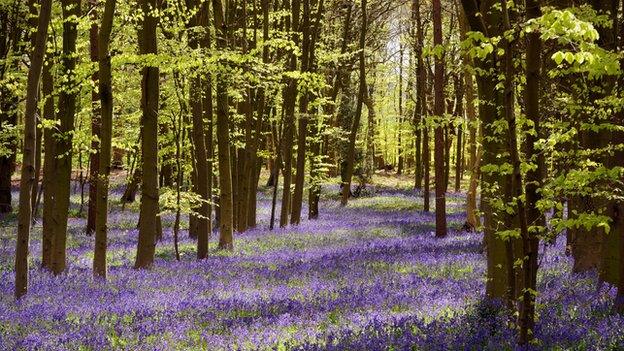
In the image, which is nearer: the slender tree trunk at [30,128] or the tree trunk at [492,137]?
the tree trunk at [492,137]

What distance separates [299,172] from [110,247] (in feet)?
27.3

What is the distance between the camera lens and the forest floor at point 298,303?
6586mm

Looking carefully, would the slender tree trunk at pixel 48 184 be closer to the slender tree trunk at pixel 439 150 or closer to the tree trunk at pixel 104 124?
the tree trunk at pixel 104 124

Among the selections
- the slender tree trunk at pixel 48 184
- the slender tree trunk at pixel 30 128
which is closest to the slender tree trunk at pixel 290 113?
the slender tree trunk at pixel 48 184

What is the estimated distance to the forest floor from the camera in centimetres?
659

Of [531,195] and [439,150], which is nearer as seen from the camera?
[531,195]

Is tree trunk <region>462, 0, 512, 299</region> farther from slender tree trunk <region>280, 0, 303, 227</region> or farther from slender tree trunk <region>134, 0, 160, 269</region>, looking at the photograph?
slender tree trunk <region>280, 0, 303, 227</region>

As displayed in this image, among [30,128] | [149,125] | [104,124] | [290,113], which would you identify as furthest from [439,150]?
[30,128]

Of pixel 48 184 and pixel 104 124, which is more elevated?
pixel 104 124

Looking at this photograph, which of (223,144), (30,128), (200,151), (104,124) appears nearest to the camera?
(30,128)

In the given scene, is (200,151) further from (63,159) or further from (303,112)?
(303,112)

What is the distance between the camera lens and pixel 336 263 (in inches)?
543

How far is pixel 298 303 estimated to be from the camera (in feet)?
29.5

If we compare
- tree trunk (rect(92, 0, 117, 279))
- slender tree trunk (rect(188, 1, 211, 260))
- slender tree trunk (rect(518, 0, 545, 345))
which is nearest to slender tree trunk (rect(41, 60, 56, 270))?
tree trunk (rect(92, 0, 117, 279))
